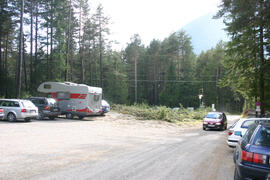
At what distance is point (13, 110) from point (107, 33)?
2810 cm

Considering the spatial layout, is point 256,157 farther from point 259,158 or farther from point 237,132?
point 237,132

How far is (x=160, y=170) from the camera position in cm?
648

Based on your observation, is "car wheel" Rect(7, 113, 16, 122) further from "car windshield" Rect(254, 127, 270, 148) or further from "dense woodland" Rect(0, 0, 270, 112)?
"car windshield" Rect(254, 127, 270, 148)

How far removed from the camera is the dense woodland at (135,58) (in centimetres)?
1903

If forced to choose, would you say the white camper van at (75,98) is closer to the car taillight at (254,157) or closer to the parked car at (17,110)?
the parked car at (17,110)

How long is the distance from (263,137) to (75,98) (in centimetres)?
1968

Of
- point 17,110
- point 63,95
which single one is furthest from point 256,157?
point 63,95

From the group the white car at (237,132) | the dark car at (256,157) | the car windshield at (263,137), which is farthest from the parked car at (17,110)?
the car windshield at (263,137)

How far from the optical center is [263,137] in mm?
4656

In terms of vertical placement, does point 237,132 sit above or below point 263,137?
below

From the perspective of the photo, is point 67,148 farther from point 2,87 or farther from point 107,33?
point 107,33

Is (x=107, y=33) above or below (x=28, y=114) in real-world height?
above

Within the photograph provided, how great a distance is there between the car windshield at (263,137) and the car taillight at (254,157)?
26cm

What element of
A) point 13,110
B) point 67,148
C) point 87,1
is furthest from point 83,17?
point 67,148
